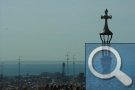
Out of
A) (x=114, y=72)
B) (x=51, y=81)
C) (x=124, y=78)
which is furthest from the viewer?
(x=51, y=81)

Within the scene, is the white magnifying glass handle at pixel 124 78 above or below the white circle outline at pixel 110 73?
below

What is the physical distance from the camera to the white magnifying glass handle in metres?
9.16

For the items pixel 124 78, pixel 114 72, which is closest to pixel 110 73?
pixel 114 72

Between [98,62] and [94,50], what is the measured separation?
0.26 m

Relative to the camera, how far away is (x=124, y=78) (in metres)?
9.23

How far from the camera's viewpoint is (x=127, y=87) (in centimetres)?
912

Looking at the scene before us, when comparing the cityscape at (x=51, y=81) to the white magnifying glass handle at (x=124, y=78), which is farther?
the cityscape at (x=51, y=81)

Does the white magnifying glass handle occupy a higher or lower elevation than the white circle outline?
lower

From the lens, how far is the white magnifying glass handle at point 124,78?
30.0ft

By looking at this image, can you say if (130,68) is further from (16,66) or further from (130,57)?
(16,66)

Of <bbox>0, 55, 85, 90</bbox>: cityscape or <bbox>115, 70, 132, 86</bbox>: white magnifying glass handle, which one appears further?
<bbox>0, 55, 85, 90</bbox>: cityscape

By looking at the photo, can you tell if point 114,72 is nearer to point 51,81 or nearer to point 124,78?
point 124,78

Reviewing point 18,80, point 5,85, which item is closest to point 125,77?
point 5,85

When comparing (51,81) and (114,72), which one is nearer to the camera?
(114,72)
